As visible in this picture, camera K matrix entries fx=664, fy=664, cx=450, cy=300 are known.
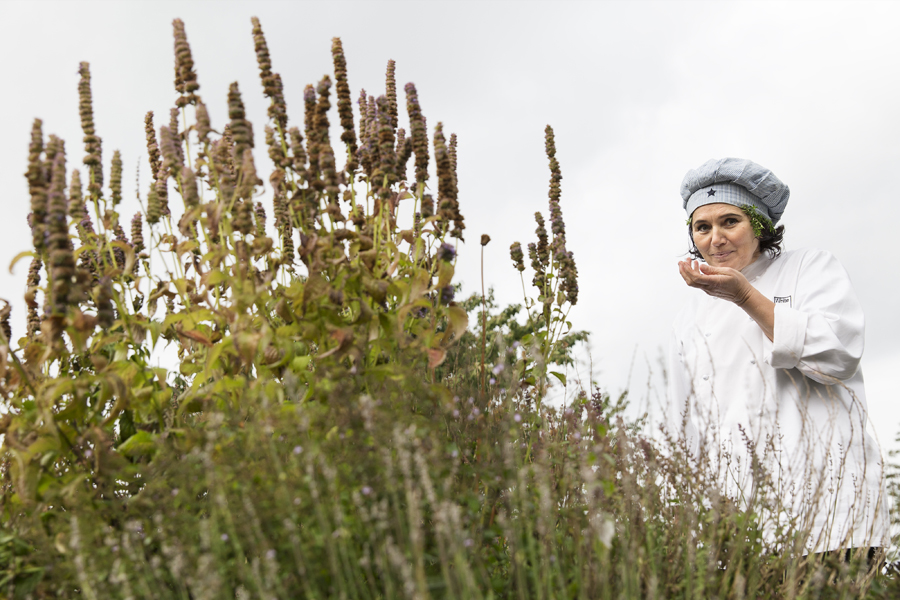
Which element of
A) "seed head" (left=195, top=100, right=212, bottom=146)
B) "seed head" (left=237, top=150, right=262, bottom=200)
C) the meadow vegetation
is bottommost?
the meadow vegetation

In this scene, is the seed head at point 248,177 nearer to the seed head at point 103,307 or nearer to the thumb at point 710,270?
the seed head at point 103,307

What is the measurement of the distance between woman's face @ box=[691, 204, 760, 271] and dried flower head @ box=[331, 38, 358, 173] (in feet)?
5.88

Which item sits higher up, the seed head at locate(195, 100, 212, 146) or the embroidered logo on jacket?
the seed head at locate(195, 100, 212, 146)

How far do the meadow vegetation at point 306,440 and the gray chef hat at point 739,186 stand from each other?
129 cm

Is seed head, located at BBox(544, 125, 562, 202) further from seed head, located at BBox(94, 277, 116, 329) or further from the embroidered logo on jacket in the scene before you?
seed head, located at BBox(94, 277, 116, 329)

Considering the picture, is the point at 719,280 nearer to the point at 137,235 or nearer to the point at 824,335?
the point at 824,335

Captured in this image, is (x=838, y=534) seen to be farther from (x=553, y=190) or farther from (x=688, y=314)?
(x=553, y=190)

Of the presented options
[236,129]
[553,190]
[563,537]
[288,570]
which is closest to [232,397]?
[288,570]

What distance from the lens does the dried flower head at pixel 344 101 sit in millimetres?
2303

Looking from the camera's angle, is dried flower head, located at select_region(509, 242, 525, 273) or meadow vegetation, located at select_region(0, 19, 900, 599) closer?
meadow vegetation, located at select_region(0, 19, 900, 599)

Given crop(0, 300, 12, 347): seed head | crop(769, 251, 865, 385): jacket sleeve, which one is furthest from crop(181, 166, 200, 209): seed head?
crop(769, 251, 865, 385): jacket sleeve

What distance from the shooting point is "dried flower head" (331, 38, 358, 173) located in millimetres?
2303

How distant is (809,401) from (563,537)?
4.77 ft

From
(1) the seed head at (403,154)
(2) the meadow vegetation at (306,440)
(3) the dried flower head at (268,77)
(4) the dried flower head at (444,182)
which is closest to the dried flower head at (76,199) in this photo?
(2) the meadow vegetation at (306,440)
